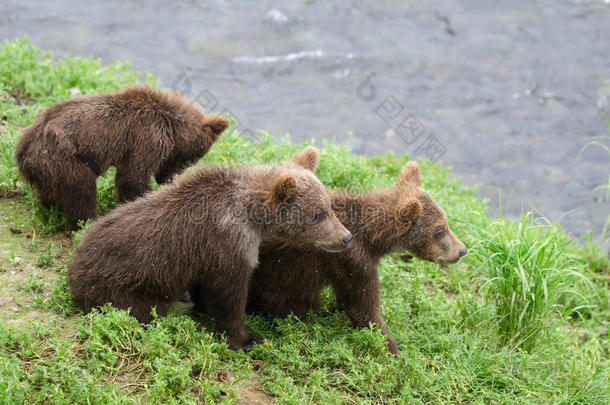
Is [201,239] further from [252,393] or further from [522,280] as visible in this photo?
[522,280]

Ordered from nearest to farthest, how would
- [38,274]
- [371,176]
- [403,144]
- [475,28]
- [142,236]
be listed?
[142,236] → [38,274] → [371,176] → [403,144] → [475,28]

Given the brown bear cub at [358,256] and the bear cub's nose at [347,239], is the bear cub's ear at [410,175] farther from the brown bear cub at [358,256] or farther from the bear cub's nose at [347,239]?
the bear cub's nose at [347,239]

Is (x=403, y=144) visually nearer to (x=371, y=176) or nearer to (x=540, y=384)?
(x=371, y=176)

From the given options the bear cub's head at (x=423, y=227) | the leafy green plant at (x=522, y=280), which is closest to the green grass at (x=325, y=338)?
the leafy green plant at (x=522, y=280)

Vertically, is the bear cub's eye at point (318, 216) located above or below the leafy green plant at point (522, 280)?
above

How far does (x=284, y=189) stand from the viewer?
21.6 feet

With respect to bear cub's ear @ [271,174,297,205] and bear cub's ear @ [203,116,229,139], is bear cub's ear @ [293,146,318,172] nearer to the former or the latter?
bear cub's ear @ [271,174,297,205]

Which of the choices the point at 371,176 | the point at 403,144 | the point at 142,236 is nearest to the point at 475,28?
the point at 403,144

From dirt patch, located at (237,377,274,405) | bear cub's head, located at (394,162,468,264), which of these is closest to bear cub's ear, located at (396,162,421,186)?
bear cub's head, located at (394,162,468,264)

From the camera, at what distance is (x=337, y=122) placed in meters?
15.1

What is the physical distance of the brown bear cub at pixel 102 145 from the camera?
7559 mm

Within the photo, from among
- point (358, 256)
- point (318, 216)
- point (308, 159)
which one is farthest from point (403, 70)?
point (318, 216)

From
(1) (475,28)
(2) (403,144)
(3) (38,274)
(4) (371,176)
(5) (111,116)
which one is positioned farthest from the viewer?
(1) (475,28)

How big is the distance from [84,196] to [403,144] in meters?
8.60
